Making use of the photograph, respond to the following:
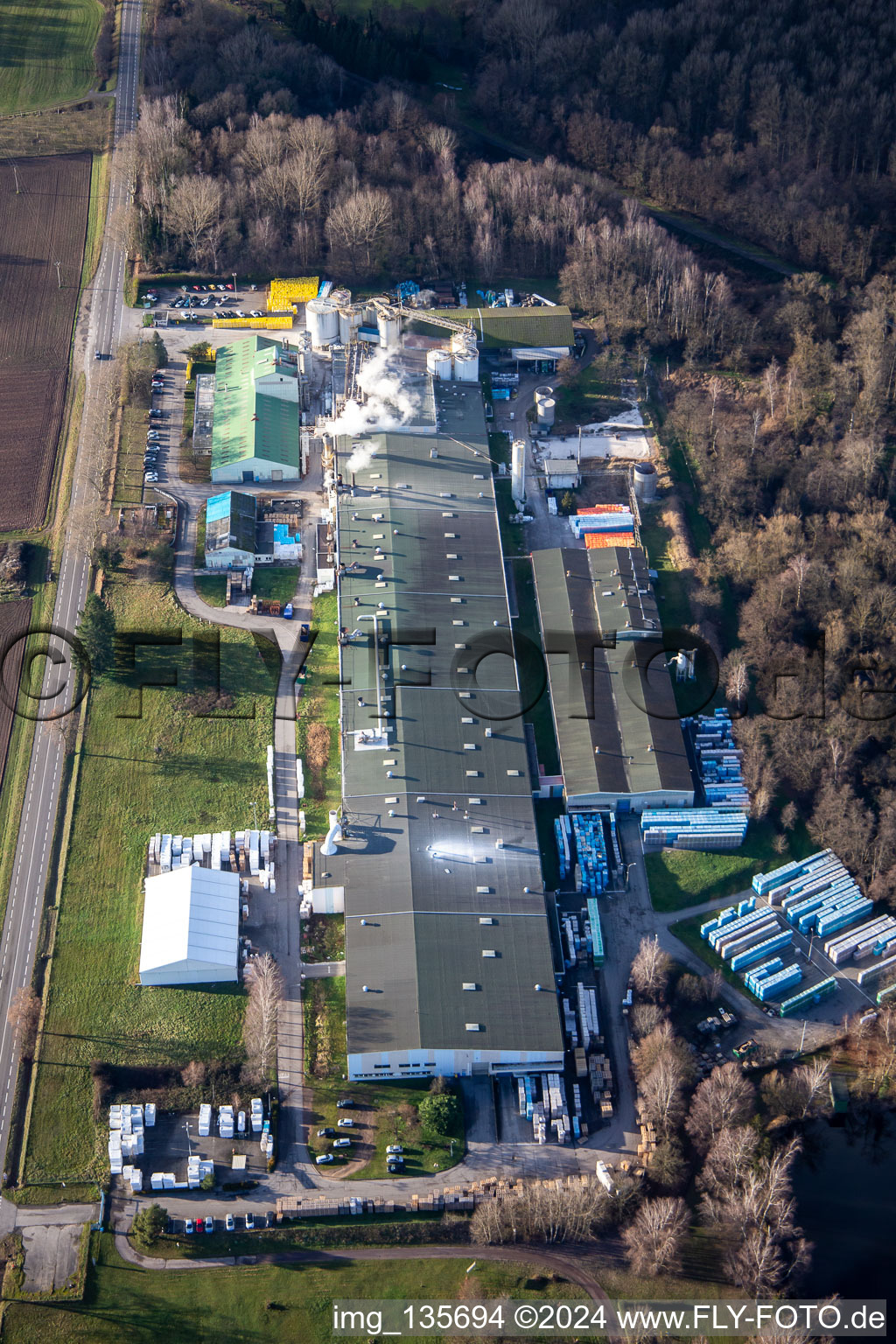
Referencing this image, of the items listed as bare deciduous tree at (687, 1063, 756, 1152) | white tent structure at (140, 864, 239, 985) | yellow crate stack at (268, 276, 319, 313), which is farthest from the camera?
yellow crate stack at (268, 276, 319, 313)

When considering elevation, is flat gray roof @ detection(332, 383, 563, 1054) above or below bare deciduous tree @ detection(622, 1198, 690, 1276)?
above

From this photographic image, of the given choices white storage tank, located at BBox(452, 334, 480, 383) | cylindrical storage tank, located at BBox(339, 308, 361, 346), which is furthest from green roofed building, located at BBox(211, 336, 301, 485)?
white storage tank, located at BBox(452, 334, 480, 383)

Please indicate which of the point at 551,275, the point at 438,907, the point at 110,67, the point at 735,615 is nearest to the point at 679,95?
the point at 551,275

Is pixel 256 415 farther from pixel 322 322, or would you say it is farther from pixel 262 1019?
pixel 262 1019

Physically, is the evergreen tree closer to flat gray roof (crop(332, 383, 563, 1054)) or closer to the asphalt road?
the asphalt road

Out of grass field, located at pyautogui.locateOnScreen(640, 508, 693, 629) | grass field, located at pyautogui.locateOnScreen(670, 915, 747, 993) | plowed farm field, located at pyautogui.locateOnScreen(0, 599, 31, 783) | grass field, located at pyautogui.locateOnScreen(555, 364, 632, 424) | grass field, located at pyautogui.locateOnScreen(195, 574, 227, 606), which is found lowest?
grass field, located at pyautogui.locateOnScreen(670, 915, 747, 993)

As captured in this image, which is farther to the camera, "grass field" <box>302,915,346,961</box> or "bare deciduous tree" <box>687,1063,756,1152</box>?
"grass field" <box>302,915,346,961</box>

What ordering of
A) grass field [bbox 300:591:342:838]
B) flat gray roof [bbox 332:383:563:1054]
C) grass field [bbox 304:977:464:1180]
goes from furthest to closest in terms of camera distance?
grass field [bbox 300:591:342:838] < flat gray roof [bbox 332:383:563:1054] < grass field [bbox 304:977:464:1180]
